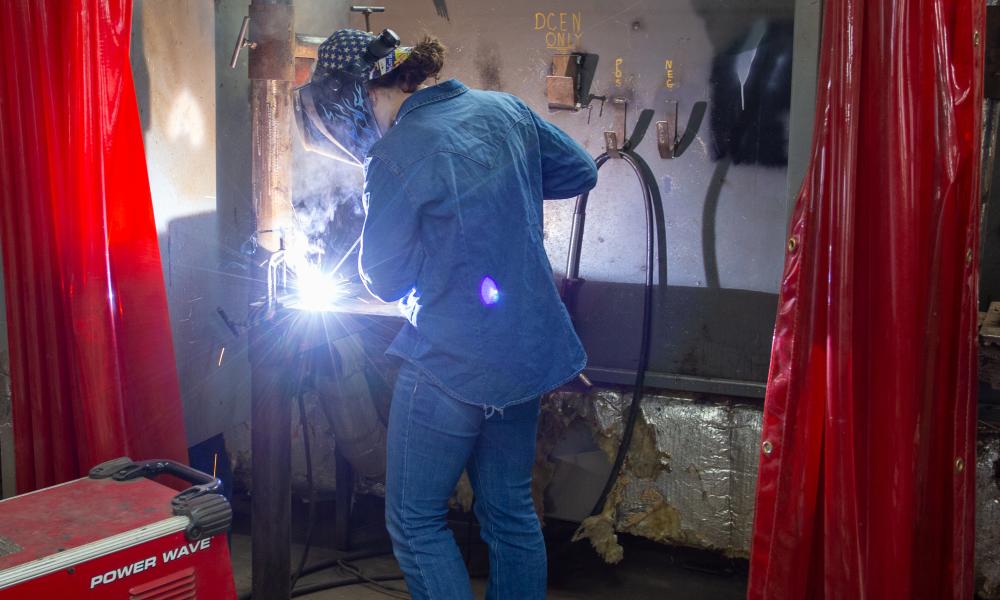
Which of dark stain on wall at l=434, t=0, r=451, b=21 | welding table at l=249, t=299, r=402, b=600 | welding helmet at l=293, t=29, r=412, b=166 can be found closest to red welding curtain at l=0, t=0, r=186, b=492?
welding table at l=249, t=299, r=402, b=600

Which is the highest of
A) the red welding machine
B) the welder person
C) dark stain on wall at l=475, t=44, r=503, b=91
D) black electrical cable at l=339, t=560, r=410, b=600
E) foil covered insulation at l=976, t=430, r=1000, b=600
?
dark stain on wall at l=475, t=44, r=503, b=91

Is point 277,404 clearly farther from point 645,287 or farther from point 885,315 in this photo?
point 885,315

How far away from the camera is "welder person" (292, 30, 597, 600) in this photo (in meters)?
2.23

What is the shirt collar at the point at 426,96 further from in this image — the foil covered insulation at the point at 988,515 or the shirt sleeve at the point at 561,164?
the foil covered insulation at the point at 988,515

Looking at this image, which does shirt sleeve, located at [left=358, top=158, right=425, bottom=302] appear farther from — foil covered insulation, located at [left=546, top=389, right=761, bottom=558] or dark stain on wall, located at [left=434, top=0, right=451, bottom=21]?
dark stain on wall, located at [left=434, top=0, right=451, bottom=21]

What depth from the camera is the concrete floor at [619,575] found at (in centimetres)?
340

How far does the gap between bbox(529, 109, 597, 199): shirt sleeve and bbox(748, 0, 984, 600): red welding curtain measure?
2.41ft

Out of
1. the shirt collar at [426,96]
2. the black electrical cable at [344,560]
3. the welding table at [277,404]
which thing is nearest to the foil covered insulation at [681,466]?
the black electrical cable at [344,560]

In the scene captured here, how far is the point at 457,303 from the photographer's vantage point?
2.26 metres

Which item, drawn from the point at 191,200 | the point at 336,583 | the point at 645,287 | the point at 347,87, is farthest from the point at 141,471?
the point at 645,287

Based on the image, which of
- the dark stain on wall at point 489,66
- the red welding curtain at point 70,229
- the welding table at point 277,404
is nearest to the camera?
the red welding curtain at point 70,229

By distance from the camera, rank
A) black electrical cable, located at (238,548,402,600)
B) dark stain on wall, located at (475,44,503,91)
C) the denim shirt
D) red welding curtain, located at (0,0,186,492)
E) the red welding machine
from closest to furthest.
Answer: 1. the red welding machine
2. the denim shirt
3. red welding curtain, located at (0,0,186,492)
4. black electrical cable, located at (238,548,402,600)
5. dark stain on wall, located at (475,44,503,91)

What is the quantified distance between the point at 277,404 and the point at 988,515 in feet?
8.25

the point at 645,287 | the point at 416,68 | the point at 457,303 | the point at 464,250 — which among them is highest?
the point at 416,68
